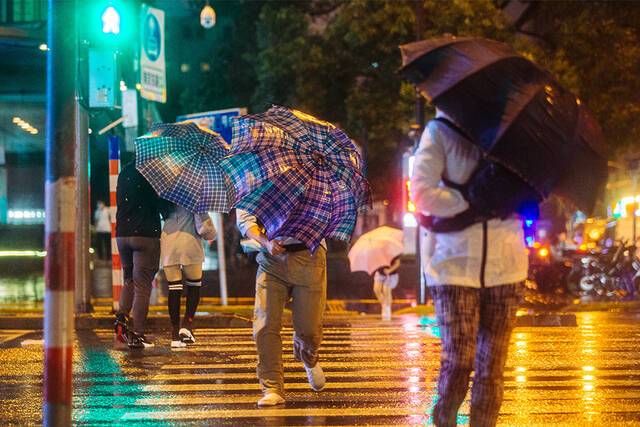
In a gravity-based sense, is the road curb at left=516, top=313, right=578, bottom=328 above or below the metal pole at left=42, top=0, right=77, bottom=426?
below

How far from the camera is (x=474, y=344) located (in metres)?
5.52

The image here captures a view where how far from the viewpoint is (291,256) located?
7355 millimetres

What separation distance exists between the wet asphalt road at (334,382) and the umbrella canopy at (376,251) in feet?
9.56

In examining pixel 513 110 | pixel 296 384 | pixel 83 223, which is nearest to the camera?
pixel 513 110

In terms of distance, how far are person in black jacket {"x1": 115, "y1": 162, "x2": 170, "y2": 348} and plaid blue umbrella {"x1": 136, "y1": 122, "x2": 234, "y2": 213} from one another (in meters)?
0.61

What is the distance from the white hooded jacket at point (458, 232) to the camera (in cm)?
541

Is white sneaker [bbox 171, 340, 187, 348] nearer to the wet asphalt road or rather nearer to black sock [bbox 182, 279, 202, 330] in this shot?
the wet asphalt road

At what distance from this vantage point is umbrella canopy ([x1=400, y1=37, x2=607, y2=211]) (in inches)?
207

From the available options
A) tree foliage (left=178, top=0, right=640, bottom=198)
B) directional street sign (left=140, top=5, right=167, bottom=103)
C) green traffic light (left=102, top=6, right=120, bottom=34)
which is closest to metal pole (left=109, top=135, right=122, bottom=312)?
green traffic light (left=102, top=6, right=120, bottom=34)

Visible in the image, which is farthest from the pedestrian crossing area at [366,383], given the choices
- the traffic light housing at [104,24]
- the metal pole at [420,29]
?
the metal pole at [420,29]

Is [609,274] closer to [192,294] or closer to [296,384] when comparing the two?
[192,294]

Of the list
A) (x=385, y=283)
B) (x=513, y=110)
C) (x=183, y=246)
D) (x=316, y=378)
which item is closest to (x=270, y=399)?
(x=316, y=378)

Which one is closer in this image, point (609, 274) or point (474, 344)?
point (474, 344)

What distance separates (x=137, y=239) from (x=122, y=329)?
1041 millimetres
